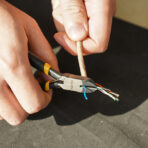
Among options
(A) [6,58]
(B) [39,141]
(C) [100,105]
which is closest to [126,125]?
(C) [100,105]

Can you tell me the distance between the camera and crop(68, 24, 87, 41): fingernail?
482 mm

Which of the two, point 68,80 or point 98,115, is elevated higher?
point 68,80

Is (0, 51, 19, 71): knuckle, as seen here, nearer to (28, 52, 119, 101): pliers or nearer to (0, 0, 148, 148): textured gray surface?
(28, 52, 119, 101): pliers

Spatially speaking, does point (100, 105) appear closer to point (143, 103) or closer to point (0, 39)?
point (143, 103)

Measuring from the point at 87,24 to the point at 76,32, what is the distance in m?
0.04

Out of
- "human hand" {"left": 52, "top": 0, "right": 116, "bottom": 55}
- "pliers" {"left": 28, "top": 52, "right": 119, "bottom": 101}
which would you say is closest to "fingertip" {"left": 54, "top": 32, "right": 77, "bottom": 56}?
"human hand" {"left": 52, "top": 0, "right": 116, "bottom": 55}

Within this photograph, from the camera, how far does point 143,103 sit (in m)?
0.52

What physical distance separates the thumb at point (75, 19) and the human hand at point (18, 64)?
75mm

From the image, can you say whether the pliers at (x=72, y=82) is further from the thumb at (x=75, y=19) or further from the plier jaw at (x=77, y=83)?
the thumb at (x=75, y=19)

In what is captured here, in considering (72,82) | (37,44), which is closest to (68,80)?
(72,82)

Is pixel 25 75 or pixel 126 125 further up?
pixel 25 75

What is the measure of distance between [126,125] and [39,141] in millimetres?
212

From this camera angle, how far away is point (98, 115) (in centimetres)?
50

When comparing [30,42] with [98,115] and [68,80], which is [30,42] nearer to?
[68,80]
